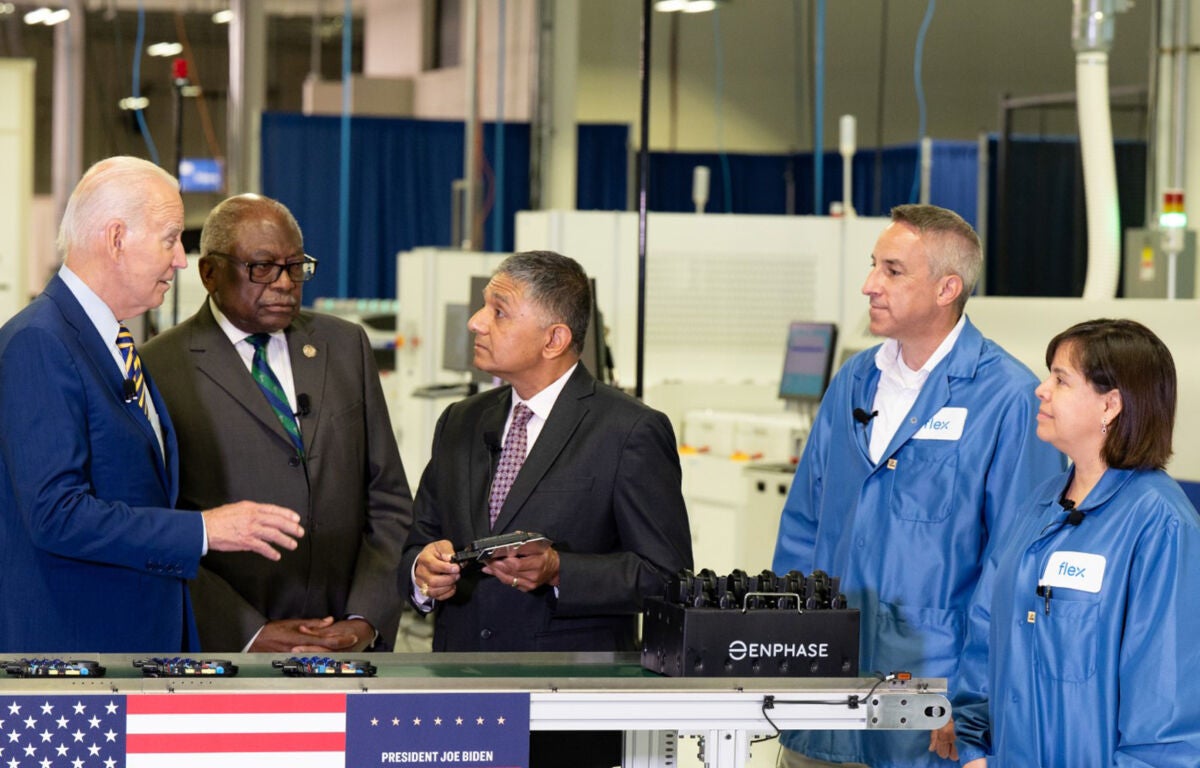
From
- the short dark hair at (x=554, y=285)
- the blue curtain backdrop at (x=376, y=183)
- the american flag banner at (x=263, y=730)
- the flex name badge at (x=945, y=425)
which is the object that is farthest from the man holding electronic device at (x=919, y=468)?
the blue curtain backdrop at (x=376, y=183)

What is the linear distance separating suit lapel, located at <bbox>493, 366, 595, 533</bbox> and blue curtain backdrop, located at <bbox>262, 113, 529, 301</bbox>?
10.2 metres

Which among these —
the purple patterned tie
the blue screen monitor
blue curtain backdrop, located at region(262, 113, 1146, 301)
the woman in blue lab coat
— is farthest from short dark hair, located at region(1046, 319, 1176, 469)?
blue curtain backdrop, located at region(262, 113, 1146, 301)

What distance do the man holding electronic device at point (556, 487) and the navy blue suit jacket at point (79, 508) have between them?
43 cm

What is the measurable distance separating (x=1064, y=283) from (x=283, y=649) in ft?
34.2

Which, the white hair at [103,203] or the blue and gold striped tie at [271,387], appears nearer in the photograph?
the white hair at [103,203]

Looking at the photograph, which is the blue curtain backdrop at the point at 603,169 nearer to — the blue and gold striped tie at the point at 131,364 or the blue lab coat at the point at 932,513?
the blue lab coat at the point at 932,513

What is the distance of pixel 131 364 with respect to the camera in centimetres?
248

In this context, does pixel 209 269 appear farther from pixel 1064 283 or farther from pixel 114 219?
pixel 1064 283

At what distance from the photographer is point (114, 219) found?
7.95 feet

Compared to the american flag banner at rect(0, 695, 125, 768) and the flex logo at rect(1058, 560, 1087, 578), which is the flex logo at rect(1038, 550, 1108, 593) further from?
the american flag banner at rect(0, 695, 125, 768)

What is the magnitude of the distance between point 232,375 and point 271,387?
0.08 m

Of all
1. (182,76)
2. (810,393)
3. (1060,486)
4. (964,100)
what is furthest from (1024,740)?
(964,100)

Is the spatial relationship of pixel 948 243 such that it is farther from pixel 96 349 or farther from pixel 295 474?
pixel 96 349

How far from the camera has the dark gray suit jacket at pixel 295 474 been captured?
9.39ft
